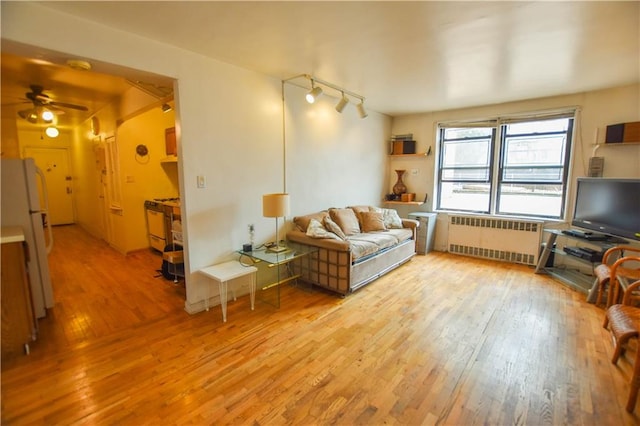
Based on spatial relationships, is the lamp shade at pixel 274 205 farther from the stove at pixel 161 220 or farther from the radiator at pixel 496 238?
the radiator at pixel 496 238

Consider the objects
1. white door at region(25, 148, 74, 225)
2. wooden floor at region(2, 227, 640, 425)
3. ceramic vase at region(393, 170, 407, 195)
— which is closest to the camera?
wooden floor at region(2, 227, 640, 425)

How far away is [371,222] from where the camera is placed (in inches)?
172

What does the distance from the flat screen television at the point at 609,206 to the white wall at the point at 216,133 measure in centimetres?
338

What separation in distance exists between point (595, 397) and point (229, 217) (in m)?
3.21

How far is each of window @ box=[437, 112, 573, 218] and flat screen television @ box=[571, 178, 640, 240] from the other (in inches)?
26.0

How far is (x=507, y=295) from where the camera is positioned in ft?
11.0

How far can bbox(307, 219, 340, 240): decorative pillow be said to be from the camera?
3.44m

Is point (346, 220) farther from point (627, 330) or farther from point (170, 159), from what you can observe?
point (170, 159)

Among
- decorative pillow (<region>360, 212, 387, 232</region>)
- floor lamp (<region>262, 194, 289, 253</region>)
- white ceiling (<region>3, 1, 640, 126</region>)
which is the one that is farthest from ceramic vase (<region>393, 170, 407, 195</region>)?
floor lamp (<region>262, 194, 289, 253</region>)

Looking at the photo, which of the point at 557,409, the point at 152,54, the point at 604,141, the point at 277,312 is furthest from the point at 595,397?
the point at 152,54

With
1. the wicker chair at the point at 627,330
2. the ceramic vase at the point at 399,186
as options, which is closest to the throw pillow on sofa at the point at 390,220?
the ceramic vase at the point at 399,186

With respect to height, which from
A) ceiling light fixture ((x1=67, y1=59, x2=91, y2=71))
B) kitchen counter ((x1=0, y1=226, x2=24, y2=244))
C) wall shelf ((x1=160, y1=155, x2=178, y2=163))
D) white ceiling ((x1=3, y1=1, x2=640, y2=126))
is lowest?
kitchen counter ((x1=0, y1=226, x2=24, y2=244))

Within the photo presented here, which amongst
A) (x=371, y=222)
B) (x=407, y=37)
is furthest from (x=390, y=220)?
(x=407, y=37)

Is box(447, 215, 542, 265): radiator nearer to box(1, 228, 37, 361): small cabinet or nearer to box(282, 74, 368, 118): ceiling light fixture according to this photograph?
box(282, 74, 368, 118): ceiling light fixture
